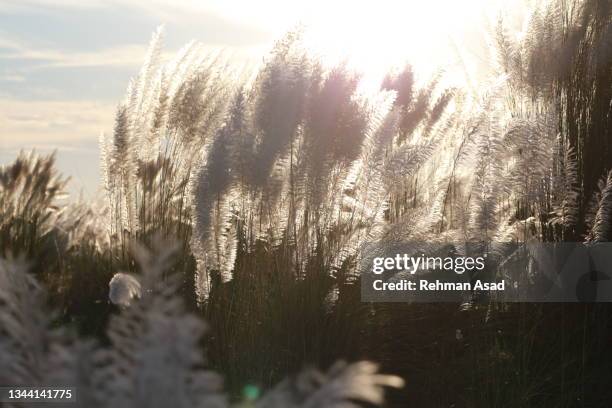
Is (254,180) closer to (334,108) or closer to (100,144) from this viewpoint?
(334,108)

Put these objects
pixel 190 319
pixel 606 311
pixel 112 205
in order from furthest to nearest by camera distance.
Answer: pixel 112 205, pixel 606 311, pixel 190 319

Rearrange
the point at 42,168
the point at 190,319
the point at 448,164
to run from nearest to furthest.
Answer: the point at 190,319
the point at 448,164
the point at 42,168

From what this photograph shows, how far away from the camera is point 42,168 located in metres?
4.91

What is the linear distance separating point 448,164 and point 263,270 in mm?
1116

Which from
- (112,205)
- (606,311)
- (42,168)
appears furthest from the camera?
(42,168)

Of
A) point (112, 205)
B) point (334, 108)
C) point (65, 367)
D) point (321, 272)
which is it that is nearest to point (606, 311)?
point (321, 272)

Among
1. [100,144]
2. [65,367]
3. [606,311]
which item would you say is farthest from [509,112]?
[65,367]

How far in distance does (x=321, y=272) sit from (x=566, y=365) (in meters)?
1.06

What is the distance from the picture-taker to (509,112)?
13.7 feet

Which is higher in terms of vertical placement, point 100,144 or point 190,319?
point 100,144

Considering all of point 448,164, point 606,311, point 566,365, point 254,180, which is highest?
point 448,164

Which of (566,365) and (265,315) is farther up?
(265,315)

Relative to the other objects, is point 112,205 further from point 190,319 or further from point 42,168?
point 190,319

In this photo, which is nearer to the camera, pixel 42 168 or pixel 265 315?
pixel 265 315
